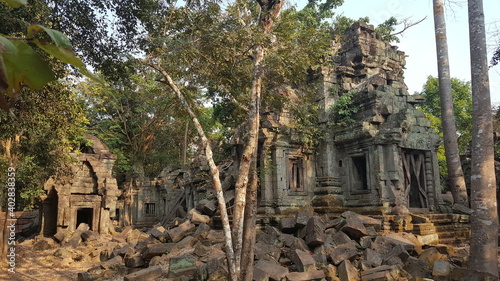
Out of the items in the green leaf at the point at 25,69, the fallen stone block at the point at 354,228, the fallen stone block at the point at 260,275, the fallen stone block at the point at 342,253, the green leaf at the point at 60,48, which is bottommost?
the fallen stone block at the point at 260,275

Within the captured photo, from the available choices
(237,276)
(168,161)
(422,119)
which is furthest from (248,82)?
(168,161)

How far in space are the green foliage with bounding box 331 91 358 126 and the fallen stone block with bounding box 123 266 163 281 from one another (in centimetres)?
804

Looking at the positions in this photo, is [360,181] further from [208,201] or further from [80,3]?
[80,3]

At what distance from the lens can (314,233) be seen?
9445 mm

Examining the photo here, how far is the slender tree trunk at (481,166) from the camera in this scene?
7328 mm

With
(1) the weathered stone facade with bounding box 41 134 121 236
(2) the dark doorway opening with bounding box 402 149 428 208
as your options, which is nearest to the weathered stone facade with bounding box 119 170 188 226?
(1) the weathered stone facade with bounding box 41 134 121 236

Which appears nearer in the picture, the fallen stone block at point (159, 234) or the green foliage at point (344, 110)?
the fallen stone block at point (159, 234)

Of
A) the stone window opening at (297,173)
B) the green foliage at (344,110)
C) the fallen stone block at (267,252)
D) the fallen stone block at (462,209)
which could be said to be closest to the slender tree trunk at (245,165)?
the fallen stone block at (267,252)

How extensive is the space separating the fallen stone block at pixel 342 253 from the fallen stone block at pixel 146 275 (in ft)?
12.9

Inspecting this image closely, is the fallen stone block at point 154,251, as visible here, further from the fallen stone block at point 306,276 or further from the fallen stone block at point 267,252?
the fallen stone block at point 306,276

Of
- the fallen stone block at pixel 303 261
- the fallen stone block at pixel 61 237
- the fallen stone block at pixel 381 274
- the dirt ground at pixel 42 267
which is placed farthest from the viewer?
the fallen stone block at pixel 61 237

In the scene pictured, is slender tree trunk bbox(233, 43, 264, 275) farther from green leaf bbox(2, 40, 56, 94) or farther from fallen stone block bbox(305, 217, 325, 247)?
green leaf bbox(2, 40, 56, 94)

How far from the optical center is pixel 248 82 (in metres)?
8.49

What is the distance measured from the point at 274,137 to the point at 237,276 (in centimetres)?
704
